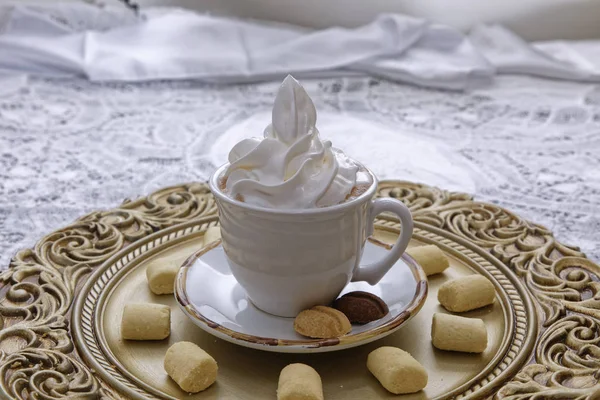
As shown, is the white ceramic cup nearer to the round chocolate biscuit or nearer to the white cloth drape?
the round chocolate biscuit

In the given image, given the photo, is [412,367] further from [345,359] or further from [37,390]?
[37,390]

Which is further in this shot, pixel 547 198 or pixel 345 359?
pixel 547 198

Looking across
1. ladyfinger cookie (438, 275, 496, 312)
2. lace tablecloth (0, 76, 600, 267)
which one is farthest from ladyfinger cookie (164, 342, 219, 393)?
lace tablecloth (0, 76, 600, 267)

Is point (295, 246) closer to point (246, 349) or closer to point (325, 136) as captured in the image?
point (246, 349)

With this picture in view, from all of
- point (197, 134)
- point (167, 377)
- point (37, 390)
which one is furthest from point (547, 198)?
point (37, 390)

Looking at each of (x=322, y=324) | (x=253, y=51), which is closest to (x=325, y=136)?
(x=253, y=51)
